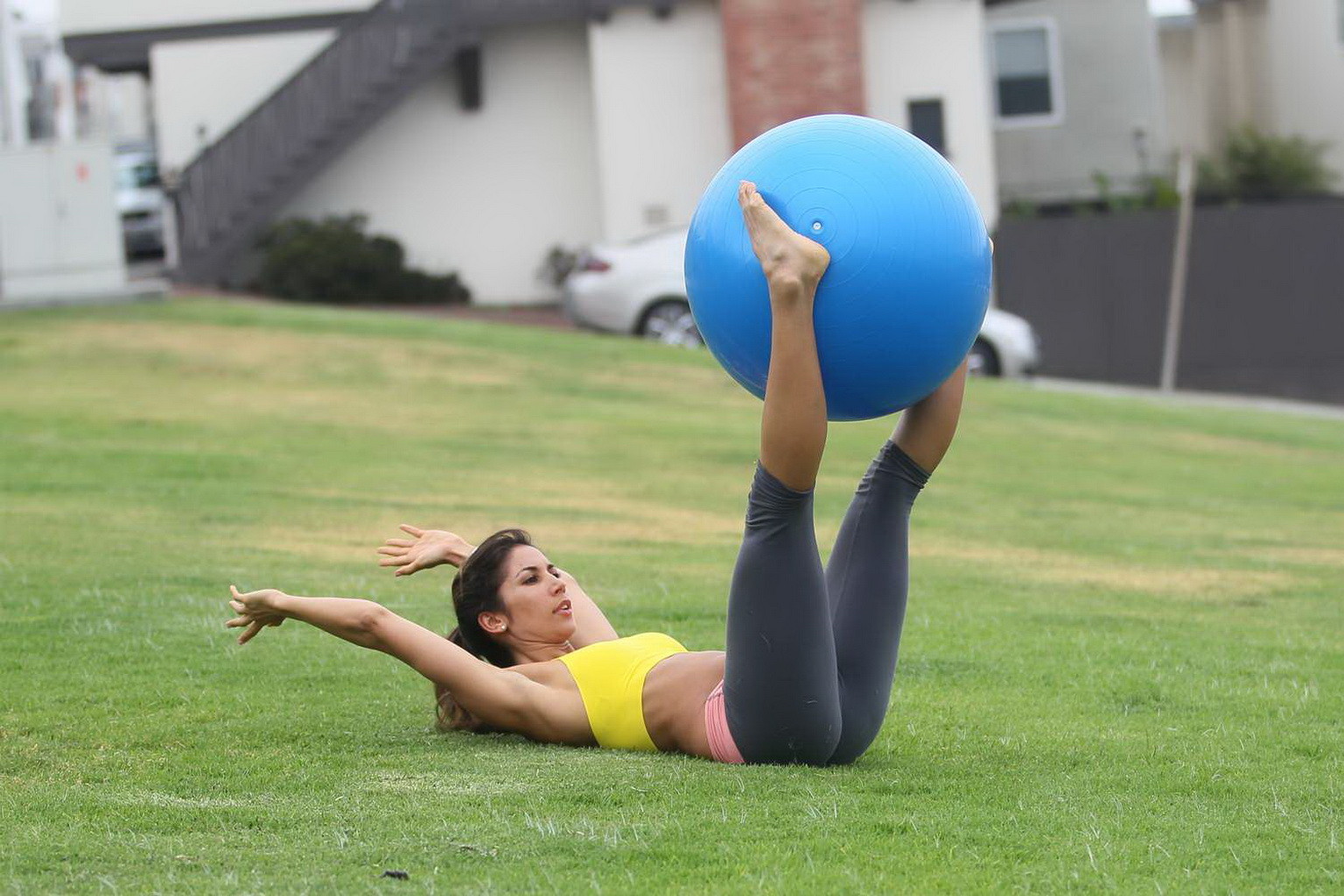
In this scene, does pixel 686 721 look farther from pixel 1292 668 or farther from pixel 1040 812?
pixel 1292 668

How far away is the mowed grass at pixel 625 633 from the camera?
4145 mm

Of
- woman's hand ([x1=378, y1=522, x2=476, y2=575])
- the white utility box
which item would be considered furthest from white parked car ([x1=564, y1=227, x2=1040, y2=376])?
woman's hand ([x1=378, y1=522, x2=476, y2=575])

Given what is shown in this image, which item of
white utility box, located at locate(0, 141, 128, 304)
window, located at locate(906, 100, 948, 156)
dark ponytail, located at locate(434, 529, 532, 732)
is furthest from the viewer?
window, located at locate(906, 100, 948, 156)

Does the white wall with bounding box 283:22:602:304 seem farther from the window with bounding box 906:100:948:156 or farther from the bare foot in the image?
the bare foot

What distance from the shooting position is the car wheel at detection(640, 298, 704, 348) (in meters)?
22.7

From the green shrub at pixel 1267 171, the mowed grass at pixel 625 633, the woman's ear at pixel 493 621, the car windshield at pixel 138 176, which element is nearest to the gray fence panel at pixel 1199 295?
the green shrub at pixel 1267 171

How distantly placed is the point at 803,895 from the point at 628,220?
83.6 feet

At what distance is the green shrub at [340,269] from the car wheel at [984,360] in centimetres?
1002

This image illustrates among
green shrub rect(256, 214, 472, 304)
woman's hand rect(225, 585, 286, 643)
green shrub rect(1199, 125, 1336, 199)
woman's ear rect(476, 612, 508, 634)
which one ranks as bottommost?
woman's ear rect(476, 612, 508, 634)

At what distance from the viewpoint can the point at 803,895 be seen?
12.6ft

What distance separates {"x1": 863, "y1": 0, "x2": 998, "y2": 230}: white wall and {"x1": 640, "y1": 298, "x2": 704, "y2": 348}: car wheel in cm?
757

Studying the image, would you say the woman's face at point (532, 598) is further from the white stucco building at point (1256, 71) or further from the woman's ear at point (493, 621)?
the white stucco building at point (1256, 71)

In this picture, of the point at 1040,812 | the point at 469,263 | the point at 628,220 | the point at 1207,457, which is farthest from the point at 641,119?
the point at 1040,812

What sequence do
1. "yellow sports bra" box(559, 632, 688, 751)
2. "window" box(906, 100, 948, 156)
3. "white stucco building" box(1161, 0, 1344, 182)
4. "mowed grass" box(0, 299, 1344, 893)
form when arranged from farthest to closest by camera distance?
"white stucco building" box(1161, 0, 1344, 182) → "window" box(906, 100, 948, 156) → "yellow sports bra" box(559, 632, 688, 751) → "mowed grass" box(0, 299, 1344, 893)
